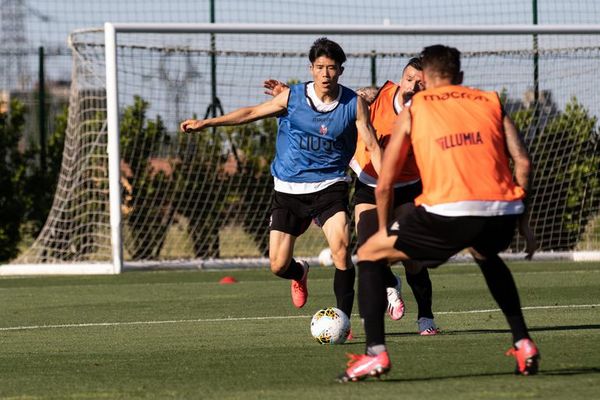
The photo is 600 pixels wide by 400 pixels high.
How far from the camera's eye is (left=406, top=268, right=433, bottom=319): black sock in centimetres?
958

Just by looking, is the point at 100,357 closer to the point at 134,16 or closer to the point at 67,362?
the point at 67,362

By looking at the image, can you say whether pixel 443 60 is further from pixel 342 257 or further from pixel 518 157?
pixel 342 257

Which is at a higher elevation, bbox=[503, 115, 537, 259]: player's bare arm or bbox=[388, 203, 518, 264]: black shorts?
bbox=[503, 115, 537, 259]: player's bare arm

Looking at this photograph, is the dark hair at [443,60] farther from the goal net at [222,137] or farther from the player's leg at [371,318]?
the goal net at [222,137]

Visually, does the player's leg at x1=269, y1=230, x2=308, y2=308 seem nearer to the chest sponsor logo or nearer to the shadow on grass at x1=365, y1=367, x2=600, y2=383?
the shadow on grass at x1=365, y1=367, x2=600, y2=383

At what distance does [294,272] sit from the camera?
10555 mm

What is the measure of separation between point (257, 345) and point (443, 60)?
280 centimetres

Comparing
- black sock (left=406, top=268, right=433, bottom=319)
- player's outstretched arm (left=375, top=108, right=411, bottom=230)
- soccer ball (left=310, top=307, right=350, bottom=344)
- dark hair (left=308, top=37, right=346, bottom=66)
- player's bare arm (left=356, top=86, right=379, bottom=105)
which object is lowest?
soccer ball (left=310, top=307, right=350, bottom=344)

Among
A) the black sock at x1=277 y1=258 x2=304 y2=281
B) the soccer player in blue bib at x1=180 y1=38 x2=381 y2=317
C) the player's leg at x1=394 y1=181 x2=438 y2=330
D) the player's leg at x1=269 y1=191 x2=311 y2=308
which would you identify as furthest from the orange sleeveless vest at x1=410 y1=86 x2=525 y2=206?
the black sock at x1=277 y1=258 x2=304 y2=281

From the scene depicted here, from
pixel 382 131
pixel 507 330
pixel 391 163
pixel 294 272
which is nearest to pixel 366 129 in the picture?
pixel 382 131

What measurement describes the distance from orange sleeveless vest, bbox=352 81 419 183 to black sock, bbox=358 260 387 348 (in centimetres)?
293

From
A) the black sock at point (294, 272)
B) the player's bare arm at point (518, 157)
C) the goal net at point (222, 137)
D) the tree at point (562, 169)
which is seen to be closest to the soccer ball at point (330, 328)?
the black sock at point (294, 272)

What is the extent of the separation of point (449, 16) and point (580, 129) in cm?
295

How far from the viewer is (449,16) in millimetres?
21375
